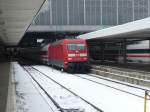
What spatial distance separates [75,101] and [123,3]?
6404 centimetres

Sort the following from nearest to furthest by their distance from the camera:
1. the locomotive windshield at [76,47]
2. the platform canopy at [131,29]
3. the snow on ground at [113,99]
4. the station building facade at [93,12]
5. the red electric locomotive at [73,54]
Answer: the snow on ground at [113,99] → the platform canopy at [131,29] → the red electric locomotive at [73,54] → the locomotive windshield at [76,47] → the station building facade at [93,12]

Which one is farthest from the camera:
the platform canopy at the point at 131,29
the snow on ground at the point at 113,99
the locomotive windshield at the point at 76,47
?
the locomotive windshield at the point at 76,47

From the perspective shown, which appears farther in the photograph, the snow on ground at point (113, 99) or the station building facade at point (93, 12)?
the station building facade at point (93, 12)

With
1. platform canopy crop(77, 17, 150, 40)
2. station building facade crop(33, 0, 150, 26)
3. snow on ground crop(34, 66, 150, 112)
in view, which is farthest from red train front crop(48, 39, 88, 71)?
station building facade crop(33, 0, 150, 26)

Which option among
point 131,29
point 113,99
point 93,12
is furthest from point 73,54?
point 93,12

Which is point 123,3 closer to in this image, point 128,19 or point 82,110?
point 128,19

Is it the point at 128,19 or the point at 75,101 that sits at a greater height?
the point at 128,19

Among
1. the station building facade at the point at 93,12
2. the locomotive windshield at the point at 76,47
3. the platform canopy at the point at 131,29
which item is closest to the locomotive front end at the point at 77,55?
the locomotive windshield at the point at 76,47

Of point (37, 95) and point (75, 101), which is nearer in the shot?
point (75, 101)

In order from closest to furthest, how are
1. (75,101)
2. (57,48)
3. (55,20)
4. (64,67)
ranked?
(75,101), (64,67), (57,48), (55,20)

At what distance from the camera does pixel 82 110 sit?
14102 millimetres

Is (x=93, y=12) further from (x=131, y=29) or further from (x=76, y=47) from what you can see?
(x=131, y=29)

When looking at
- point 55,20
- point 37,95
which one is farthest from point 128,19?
point 37,95

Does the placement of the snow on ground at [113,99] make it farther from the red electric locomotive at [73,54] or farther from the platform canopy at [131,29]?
the red electric locomotive at [73,54]
